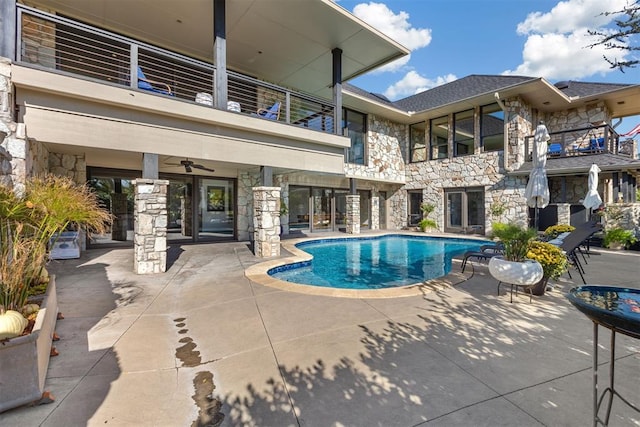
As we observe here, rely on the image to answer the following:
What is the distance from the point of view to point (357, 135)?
15891mm

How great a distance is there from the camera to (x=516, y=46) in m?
14.8

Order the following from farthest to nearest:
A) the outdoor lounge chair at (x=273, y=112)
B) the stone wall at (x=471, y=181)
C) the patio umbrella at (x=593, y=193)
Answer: the stone wall at (x=471, y=181), the patio umbrella at (x=593, y=193), the outdoor lounge chair at (x=273, y=112)

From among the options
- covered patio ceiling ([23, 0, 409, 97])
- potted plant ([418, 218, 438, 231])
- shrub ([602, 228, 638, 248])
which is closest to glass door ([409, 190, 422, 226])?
potted plant ([418, 218, 438, 231])

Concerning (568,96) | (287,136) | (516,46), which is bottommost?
(287,136)

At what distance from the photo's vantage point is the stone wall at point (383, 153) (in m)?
15.9

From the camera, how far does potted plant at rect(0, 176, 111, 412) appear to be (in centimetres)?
211

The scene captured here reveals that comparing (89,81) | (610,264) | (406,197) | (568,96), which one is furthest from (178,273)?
(568,96)

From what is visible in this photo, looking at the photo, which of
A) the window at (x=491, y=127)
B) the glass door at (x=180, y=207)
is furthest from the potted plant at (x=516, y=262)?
the window at (x=491, y=127)

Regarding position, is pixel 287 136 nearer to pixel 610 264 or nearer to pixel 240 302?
pixel 240 302

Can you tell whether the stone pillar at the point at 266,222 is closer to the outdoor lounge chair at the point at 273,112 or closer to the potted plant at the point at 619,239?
the outdoor lounge chair at the point at 273,112

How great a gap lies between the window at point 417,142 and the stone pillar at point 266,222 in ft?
40.4

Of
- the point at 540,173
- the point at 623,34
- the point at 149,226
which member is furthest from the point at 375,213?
the point at 623,34

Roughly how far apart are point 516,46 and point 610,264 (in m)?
12.9

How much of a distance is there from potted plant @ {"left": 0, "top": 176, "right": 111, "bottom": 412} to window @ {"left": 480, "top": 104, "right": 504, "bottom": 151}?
54.6 ft
